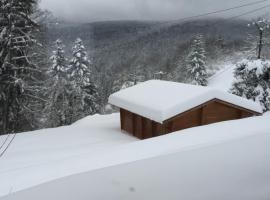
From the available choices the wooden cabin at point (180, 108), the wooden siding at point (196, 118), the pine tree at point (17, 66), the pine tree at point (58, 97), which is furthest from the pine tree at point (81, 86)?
the wooden siding at point (196, 118)

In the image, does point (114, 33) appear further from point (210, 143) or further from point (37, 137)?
point (210, 143)

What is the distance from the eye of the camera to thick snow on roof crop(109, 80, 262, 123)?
1277 cm

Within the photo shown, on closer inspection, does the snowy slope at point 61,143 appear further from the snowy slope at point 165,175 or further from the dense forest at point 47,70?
the snowy slope at point 165,175

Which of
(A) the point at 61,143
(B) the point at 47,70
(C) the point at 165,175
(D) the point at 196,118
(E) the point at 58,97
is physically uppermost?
(C) the point at 165,175

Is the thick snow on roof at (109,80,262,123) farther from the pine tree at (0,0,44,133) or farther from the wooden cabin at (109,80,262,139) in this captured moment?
the pine tree at (0,0,44,133)

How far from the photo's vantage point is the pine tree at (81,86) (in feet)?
105

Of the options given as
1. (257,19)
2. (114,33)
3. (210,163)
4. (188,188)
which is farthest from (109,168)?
(114,33)

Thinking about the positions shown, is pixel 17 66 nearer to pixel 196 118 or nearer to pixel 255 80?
pixel 196 118

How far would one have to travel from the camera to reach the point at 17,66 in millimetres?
17578

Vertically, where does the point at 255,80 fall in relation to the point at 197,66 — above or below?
above

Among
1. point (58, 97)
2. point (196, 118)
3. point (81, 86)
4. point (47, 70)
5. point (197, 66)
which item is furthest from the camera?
point (197, 66)

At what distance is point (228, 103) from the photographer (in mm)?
14031

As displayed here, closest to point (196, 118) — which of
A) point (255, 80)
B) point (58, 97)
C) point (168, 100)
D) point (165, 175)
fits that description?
point (168, 100)

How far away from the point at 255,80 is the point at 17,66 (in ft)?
45.8
